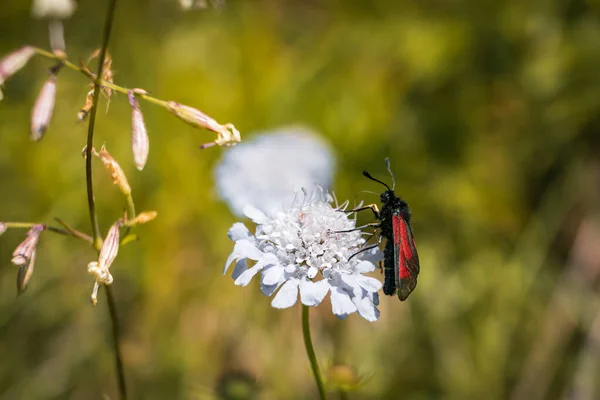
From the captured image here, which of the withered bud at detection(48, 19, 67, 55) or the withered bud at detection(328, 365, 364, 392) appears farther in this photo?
the withered bud at detection(328, 365, 364, 392)

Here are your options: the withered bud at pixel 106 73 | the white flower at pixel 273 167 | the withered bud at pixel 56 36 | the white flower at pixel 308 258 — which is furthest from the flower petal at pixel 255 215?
the white flower at pixel 273 167

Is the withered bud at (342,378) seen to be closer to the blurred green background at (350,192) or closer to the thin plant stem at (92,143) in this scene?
the thin plant stem at (92,143)

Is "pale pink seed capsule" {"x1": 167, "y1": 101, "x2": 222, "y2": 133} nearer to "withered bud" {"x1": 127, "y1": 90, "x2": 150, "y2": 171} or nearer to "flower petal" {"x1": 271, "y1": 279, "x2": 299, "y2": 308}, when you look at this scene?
"withered bud" {"x1": 127, "y1": 90, "x2": 150, "y2": 171}

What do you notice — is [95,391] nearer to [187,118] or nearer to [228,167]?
[228,167]

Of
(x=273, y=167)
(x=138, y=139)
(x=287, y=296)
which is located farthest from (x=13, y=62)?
(x=273, y=167)

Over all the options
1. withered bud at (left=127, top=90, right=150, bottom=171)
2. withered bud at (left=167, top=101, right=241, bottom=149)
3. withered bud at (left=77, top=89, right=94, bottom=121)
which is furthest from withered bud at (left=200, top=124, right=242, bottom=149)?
withered bud at (left=77, top=89, right=94, bottom=121)

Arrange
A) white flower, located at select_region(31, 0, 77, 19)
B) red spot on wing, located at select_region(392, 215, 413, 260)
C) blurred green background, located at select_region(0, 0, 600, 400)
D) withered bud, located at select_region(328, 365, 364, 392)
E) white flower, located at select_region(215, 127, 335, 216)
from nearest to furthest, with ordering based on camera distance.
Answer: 1. white flower, located at select_region(31, 0, 77, 19)
2. red spot on wing, located at select_region(392, 215, 413, 260)
3. withered bud, located at select_region(328, 365, 364, 392)
4. white flower, located at select_region(215, 127, 335, 216)
5. blurred green background, located at select_region(0, 0, 600, 400)
